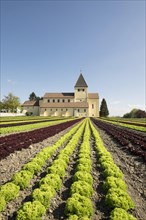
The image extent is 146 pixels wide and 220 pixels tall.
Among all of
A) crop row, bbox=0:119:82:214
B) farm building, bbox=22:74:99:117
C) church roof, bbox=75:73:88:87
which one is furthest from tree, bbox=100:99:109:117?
crop row, bbox=0:119:82:214

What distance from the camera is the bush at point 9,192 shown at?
5875mm

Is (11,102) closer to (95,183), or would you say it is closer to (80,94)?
(80,94)

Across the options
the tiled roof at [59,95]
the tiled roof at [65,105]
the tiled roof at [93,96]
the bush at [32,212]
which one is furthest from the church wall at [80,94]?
the bush at [32,212]

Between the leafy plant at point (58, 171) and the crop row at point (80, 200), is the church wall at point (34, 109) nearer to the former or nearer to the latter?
the leafy plant at point (58, 171)

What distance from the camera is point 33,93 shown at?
15650 cm

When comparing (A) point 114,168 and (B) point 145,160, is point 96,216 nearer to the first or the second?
(A) point 114,168

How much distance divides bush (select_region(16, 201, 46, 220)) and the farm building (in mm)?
77902

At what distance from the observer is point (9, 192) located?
6000mm

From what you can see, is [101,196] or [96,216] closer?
[96,216]

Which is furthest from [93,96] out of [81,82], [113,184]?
[113,184]

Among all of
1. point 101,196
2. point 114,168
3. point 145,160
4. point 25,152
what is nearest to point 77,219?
point 101,196

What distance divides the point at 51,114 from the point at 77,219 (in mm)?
81666

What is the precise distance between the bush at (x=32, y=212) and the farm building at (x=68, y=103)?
77.9m

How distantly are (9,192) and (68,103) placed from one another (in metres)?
81.6
